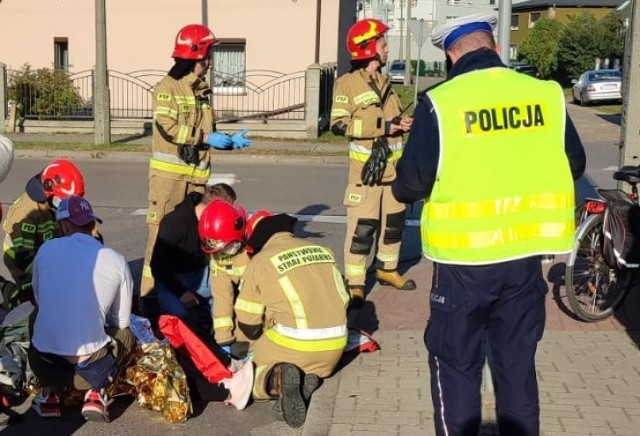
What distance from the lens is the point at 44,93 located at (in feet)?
72.9

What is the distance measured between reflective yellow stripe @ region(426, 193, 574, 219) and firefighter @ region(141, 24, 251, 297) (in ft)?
11.2

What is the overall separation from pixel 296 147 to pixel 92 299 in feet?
47.8

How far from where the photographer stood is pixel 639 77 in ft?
23.6

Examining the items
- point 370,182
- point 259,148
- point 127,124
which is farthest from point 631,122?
point 127,124

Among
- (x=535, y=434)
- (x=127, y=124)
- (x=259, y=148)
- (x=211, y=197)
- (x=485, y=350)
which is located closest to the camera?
(x=535, y=434)

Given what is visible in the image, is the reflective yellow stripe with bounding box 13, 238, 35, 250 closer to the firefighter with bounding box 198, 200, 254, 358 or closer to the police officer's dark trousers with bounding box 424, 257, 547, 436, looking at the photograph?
the firefighter with bounding box 198, 200, 254, 358

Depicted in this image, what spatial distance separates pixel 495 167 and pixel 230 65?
2171 cm

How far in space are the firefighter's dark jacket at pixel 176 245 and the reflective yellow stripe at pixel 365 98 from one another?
4.75 ft

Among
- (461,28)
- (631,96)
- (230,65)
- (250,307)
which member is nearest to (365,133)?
(631,96)

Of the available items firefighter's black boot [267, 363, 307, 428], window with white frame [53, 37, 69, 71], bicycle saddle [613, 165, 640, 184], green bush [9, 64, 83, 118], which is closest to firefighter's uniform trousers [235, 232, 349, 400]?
firefighter's black boot [267, 363, 307, 428]

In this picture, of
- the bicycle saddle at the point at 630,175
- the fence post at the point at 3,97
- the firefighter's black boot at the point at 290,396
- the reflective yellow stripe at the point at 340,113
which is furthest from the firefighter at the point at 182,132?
the fence post at the point at 3,97

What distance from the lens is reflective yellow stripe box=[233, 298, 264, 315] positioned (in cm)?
545

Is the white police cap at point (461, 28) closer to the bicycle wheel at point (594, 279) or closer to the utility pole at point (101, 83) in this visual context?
the bicycle wheel at point (594, 279)

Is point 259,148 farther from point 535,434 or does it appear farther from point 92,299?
point 535,434
